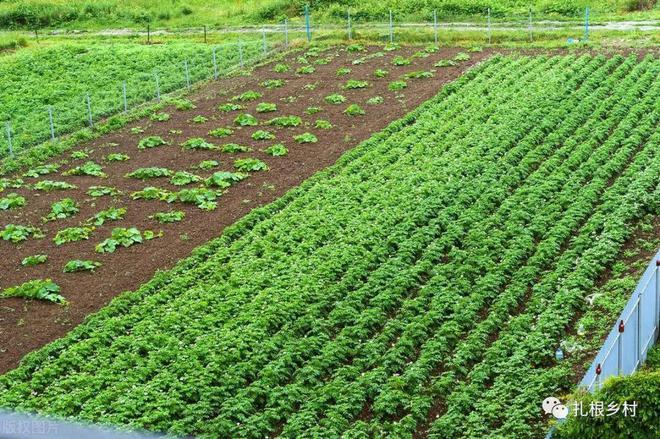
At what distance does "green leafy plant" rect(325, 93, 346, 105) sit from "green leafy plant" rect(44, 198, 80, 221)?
1132 centimetres

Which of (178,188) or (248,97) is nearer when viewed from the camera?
(178,188)

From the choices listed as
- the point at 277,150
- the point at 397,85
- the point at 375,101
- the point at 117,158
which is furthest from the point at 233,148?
the point at 397,85

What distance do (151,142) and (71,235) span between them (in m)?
7.71

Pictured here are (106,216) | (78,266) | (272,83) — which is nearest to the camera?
(78,266)

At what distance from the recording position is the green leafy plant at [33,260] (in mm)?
23562

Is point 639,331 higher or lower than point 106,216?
higher

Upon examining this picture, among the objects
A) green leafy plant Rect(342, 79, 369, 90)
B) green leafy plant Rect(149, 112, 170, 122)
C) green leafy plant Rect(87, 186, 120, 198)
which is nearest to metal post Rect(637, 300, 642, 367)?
green leafy plant Rect(87, 186, 120, 198)

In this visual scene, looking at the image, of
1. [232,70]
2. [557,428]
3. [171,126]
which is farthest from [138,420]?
[232,70]

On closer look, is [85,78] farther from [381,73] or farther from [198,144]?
[381,73]

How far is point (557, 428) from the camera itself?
1419cm

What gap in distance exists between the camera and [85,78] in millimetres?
40812

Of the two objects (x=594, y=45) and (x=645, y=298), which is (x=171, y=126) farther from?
(x=645, y=298)

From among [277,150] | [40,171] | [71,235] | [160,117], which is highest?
[160,117]

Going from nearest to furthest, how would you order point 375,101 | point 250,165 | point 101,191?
point 101,191, point 250,165, point 375,101
